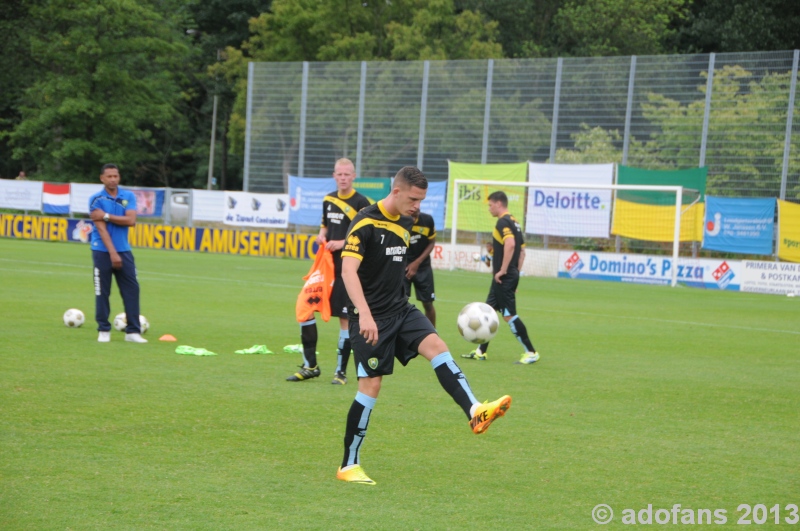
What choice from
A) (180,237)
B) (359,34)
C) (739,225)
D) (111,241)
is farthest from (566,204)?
(359,34)

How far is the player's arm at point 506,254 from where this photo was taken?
11.8 metres

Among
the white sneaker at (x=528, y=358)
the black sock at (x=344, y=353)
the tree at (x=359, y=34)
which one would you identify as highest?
the tree at (x=359, y=34)

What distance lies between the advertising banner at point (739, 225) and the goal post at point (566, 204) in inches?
22.4

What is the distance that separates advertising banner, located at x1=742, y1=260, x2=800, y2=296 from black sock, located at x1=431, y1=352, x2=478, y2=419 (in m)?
22.1

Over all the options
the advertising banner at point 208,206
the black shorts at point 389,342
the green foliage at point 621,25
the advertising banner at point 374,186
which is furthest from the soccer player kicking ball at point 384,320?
the green foliage at point 621,25

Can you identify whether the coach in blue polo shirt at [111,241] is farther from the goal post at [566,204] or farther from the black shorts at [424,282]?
the goal post at [566,204]

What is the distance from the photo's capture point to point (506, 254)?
38.9 feet

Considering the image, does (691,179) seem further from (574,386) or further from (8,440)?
(8,440)

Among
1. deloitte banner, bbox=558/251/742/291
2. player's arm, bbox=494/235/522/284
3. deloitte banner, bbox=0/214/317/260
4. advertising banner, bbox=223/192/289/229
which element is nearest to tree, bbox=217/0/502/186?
advertising banner, bbox=223/192/289/229

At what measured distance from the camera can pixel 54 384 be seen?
28.1 ft

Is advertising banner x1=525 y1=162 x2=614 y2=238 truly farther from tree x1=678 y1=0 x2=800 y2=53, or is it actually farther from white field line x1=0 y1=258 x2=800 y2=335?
tree x1=678 y1=0 x2=800 y2=53

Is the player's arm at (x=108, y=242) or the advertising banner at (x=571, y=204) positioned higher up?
the advertising banner at (x=571, y=204)

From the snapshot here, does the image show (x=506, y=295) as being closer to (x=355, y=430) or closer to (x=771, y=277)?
(x=355, y=430)

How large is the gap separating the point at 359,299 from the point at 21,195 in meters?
35.7
